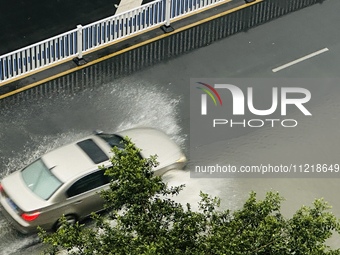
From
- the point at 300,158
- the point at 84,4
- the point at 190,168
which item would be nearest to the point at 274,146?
the point at 300,158

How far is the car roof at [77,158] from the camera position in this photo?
20.5 m

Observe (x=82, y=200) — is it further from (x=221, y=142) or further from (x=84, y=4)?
(x=84, y=4)

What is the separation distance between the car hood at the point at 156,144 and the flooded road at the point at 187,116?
19.0 inches

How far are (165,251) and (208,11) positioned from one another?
14237mm

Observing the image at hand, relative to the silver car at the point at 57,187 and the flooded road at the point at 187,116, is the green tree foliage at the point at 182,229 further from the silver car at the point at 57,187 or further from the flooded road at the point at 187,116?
the flooded road at the point at 187,116

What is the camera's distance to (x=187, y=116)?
24.3 m

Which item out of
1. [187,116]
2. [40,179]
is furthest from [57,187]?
[187,116]

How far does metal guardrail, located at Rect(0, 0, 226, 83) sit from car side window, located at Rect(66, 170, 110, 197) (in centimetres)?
531

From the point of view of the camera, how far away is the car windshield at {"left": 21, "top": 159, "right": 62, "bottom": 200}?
66.7 ft

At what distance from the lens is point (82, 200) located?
2038cm

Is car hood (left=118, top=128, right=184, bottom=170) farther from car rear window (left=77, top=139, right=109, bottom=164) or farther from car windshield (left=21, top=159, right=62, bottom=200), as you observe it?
car windshield (left=21, top=159, right=62, bottom=200)

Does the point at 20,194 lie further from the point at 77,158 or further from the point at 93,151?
the point at 93,151

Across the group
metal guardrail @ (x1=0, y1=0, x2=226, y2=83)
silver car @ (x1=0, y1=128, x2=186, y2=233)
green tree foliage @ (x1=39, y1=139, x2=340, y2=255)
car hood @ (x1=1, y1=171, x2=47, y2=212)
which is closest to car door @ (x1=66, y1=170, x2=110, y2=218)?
silver car @ (x1=0, y1=128, x2=186, y2=233)

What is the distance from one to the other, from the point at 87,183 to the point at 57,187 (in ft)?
2.26
